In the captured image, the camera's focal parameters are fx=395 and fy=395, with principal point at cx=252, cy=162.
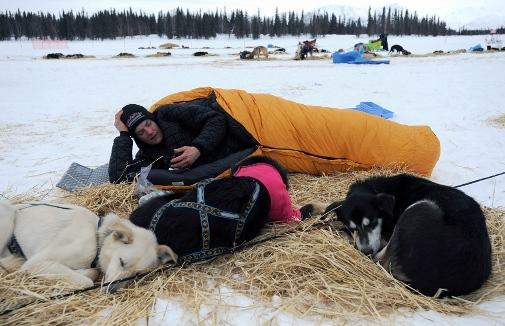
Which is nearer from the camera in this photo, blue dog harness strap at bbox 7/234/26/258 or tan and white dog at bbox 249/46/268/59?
blue dog harness strap at bbox 7/234/26/258

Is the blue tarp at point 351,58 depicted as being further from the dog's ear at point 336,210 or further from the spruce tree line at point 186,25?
the spruce tree line at point 186,25

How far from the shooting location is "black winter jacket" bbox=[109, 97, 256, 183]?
4172 mm

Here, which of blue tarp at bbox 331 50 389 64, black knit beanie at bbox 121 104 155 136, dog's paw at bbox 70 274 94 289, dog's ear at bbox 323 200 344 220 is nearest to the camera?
dog's paw at bbox 70 274 94 289

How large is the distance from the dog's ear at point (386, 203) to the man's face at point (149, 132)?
7.96 ft

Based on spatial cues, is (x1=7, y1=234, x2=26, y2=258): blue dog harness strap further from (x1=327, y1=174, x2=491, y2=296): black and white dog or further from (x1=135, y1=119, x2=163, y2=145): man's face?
(x1=327, y1=174, x2=491, y2=296): black and white dog

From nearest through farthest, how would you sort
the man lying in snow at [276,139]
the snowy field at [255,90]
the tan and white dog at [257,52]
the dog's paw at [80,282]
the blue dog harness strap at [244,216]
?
the dog's paw at [80,282]
the blue dog harness strap at [244,216]
the man lying in snow at [276,139]
the snowy field at [255,90]
the tan and white dog at [257,52]

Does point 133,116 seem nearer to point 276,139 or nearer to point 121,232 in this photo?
point 276,139

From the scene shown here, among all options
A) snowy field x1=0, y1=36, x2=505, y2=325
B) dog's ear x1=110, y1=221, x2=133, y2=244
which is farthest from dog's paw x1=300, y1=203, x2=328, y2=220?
dog's ear x1=110, y1=221, x2=133, y2=244

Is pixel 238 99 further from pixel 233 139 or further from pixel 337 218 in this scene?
pixel 337 218

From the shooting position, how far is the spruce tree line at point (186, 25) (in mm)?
62875

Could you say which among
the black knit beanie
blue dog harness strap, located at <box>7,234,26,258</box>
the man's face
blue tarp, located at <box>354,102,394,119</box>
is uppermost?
the black knit beanie

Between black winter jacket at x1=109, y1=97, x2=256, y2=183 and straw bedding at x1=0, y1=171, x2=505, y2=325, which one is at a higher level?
black winter jacket at x1=109, y1=97, x2=256, y2=183

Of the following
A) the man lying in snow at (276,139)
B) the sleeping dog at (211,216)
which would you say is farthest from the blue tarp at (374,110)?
the sleeping dog at (211,216)

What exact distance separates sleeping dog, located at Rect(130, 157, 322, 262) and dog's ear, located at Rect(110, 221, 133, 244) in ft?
0.51
